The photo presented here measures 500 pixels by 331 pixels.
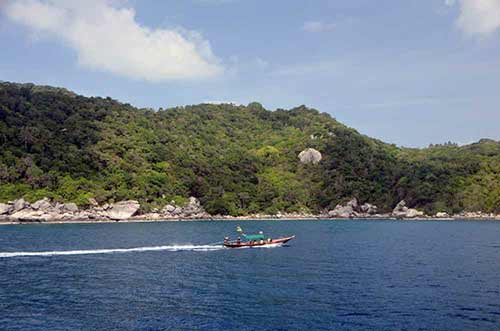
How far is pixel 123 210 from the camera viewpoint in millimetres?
140125

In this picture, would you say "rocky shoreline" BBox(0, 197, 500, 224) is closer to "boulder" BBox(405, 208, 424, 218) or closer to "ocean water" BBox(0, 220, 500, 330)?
"boulder" BBox(405, 208, 424, 218)

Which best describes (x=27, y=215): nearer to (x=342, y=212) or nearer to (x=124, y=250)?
(x=124, y=250)

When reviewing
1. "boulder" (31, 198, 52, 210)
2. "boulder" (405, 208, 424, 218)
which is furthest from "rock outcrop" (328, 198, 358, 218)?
"boulder" (31, 198, 52, 210)

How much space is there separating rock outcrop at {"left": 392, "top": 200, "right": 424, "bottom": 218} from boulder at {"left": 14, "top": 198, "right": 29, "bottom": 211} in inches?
4775

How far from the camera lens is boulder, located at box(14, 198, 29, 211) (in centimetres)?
12744

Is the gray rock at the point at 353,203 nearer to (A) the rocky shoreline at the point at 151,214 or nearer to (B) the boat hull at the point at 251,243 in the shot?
(A) the rocky shoreline at the point at 151,214

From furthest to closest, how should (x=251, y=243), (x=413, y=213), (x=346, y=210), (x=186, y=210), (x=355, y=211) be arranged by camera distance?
1. (x=355, y=211)
2. (x=346, y=210)
3. (x=413, y=213)
4. (x=186, y=210)
5. (x=251, y=243)

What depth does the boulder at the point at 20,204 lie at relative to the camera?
127438 millimetres

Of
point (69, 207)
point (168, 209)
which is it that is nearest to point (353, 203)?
point (168, 209)

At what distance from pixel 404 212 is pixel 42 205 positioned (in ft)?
393

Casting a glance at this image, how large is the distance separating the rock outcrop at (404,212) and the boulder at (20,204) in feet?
398

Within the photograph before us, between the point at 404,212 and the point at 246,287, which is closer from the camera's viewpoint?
the point at 246,287

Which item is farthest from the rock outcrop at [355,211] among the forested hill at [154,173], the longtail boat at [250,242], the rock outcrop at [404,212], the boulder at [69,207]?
the longtail boat at [250,242]

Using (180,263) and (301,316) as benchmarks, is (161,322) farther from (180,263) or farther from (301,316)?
(180,263)
